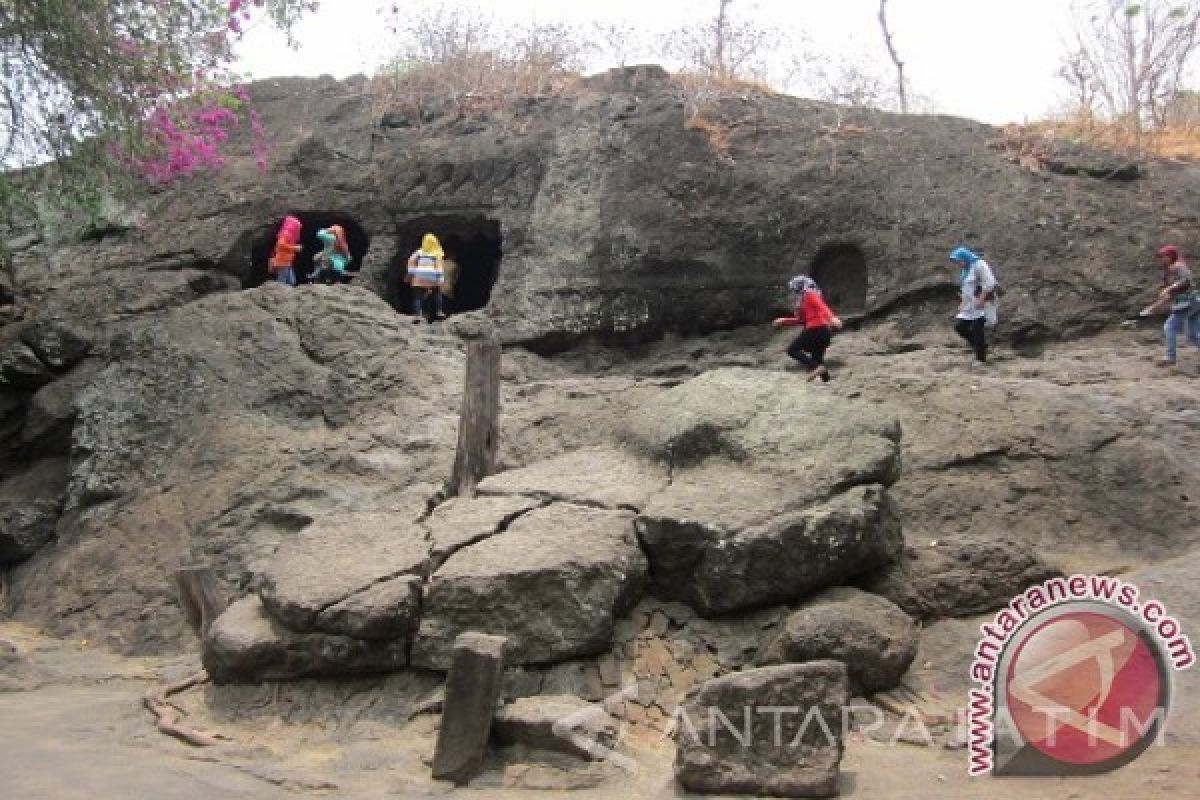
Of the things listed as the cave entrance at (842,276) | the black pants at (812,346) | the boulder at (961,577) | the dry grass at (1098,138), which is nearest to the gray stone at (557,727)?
the boulder at (961,577)

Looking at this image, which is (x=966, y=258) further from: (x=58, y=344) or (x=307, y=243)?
(x=58, y=344)

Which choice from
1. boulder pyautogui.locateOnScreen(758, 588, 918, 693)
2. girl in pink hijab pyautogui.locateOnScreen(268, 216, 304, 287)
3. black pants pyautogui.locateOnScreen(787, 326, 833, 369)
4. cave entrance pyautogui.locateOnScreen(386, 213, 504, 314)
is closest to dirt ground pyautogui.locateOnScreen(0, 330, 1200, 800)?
boulder pyautogui.locateOnScreen(758, 588, 918, 693)

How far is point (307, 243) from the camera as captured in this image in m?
14.1

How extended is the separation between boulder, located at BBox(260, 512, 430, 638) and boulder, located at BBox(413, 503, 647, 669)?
0.20m

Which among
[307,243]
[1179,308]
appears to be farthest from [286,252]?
[1179,308]

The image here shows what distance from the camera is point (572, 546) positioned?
6523 mm

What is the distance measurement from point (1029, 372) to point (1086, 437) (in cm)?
192

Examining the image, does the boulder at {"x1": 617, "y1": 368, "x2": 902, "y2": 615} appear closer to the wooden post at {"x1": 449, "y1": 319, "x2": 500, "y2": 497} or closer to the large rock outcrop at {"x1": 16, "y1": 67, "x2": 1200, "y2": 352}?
the wooden post at {"x1": 449, "y1": 319, "x2": 500, "y2": 497}

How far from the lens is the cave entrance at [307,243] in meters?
13.0

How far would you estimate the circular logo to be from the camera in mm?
4770

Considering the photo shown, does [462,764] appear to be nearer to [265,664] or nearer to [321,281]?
[265,664]

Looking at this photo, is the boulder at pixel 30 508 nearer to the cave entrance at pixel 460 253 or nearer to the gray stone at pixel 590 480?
the cave entrance at pixel 460 253

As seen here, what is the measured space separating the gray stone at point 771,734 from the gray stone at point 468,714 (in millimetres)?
1063

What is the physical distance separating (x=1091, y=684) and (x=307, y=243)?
11.6 metres
